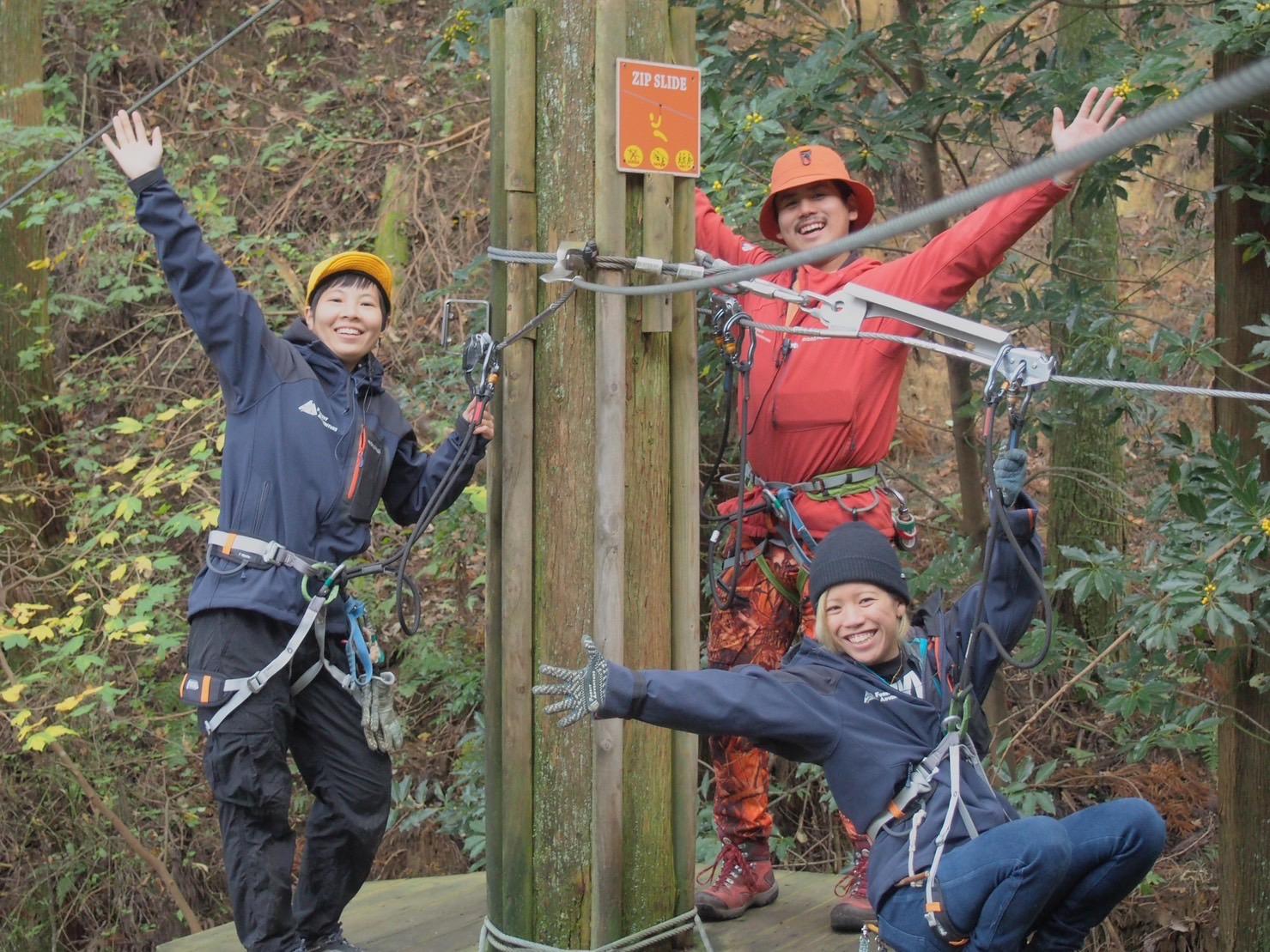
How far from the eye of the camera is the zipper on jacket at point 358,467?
3840mm

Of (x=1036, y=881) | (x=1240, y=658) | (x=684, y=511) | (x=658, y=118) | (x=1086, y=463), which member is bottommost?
(x=1036, y=881)

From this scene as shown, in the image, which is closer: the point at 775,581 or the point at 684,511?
the point at 684,511

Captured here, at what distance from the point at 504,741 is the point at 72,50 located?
9.26m

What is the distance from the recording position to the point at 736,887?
13.4 ft

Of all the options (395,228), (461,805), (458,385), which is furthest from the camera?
(395,228)

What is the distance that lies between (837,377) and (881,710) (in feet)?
3.67

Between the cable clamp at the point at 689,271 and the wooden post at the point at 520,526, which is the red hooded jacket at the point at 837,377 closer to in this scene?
the cable clamp at the point at 689,271

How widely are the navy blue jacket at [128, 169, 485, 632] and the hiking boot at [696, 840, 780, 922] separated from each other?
4.44ft

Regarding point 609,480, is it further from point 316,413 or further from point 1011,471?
point 1011,471

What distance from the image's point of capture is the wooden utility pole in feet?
11.5

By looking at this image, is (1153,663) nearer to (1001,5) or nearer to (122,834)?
(1001,5)

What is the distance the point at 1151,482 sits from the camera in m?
8.20

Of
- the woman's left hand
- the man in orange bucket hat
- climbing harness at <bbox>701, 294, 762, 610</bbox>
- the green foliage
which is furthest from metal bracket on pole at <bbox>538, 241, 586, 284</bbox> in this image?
the green foliage

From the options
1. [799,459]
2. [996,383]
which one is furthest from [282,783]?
[996,383]
